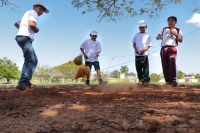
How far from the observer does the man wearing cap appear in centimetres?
572

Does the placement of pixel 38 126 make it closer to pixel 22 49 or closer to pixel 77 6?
pixel 22 49

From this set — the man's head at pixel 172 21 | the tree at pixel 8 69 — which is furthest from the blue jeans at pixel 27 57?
the tree at pixel 8 69

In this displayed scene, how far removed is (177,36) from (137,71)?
69.0 inches

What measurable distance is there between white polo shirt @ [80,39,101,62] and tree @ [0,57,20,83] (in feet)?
170

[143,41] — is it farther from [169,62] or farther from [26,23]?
[26,23]

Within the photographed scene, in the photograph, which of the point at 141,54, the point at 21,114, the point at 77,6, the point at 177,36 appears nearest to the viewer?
the point at 21,114

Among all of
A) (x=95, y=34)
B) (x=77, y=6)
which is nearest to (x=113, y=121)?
(x=95, y=34)

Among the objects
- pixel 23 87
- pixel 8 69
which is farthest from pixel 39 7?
pixel 8 69

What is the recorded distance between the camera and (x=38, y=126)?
2438 millimetres

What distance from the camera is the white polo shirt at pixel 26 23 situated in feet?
18.7

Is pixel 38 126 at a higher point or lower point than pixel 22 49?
lower

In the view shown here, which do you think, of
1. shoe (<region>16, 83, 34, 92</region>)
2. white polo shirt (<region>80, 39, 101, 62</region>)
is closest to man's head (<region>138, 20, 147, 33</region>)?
white polo shirt (<region>80, 39, 101, 62</region>)

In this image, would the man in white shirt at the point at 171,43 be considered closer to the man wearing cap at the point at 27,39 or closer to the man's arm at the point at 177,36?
the man's arm at the point at 177,36

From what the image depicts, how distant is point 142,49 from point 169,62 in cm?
99
